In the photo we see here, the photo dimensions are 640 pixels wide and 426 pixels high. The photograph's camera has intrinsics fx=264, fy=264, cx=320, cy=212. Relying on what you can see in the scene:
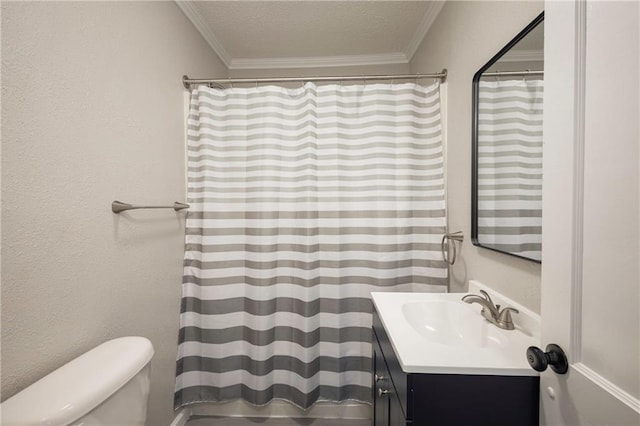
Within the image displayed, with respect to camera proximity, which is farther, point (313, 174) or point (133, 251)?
point (313, 174)

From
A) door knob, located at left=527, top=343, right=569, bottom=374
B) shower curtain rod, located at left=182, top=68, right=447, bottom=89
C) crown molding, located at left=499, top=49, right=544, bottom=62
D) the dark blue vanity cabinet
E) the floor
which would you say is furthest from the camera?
the floor

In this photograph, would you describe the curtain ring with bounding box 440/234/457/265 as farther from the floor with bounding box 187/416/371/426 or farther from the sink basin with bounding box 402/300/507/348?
the floor with bounding box 187/416/371/426

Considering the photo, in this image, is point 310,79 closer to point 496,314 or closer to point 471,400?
point 496,314

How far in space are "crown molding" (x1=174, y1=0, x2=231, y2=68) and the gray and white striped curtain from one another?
516mm

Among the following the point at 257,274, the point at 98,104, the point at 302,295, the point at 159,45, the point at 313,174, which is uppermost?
the point at 159,45

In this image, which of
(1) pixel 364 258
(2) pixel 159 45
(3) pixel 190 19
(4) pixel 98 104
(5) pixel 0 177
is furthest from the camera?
(3) pixel 190 19

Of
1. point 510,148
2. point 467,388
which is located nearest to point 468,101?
point 510,148

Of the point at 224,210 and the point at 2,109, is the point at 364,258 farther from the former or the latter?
the point at 2,109

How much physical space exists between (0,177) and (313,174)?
1.20 meters

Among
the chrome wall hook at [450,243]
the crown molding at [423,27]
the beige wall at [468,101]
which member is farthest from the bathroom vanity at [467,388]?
the crown molding at [423,27]

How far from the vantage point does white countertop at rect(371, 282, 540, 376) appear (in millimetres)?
688

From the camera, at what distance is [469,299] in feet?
3.38

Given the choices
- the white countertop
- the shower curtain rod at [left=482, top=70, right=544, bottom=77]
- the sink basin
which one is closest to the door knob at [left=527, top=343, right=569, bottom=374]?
the white countertop

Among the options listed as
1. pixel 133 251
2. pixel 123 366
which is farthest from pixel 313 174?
pixel 123 366
